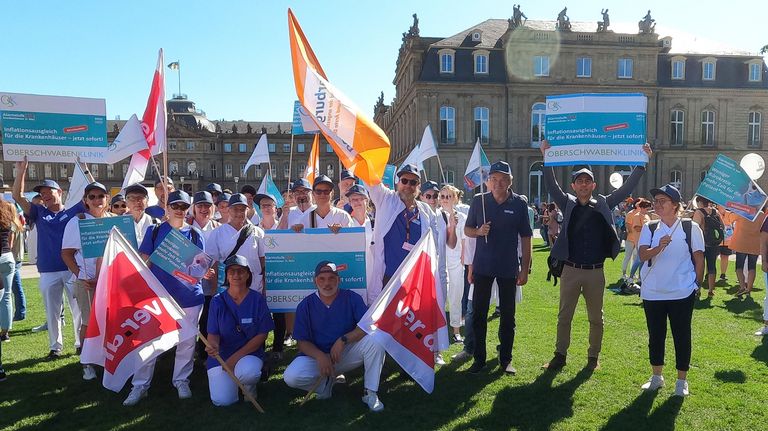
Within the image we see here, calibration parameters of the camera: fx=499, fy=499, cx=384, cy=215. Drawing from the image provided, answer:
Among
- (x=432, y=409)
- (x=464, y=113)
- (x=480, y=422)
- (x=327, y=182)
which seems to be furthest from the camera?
(x=464, y=113)

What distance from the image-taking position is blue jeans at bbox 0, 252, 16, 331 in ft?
22.2

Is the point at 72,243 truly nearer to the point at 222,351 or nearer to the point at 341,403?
the point at 222,351

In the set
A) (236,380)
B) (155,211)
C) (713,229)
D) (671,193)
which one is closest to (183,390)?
(236,380)

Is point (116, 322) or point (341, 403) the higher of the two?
point (116, 322)

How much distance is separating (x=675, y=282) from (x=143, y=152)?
7416mm

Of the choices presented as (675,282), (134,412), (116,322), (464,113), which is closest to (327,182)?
(116,322)

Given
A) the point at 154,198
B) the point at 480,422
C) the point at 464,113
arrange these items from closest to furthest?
the point at 480,422 → the point at 154,198 → the point at 464,113

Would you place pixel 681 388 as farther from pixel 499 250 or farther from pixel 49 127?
pixel 49 127

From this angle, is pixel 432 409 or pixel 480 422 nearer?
pixel 480 422

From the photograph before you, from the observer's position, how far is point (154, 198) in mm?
10250

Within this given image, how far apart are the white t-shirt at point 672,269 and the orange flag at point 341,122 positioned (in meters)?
3.03

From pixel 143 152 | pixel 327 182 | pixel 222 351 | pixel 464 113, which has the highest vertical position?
pixel 464 113

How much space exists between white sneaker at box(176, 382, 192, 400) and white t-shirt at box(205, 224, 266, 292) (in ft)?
4.63

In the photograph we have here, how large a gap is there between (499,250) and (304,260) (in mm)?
2221
